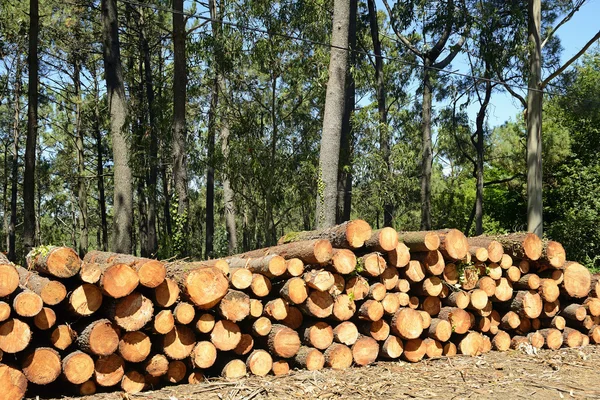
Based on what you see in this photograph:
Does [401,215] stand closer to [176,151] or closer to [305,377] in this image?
[176,151]

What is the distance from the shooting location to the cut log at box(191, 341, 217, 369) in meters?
5.16

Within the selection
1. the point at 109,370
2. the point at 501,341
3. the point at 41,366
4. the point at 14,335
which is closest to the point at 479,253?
the point at 501,341

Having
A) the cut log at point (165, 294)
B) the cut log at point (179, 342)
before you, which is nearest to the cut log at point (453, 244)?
the cut log at point (179, 342)

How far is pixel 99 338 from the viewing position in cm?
467

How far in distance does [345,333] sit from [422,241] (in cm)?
134

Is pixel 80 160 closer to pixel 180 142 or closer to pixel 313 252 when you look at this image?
pixel 180 142

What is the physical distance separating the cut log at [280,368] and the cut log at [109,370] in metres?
1.48

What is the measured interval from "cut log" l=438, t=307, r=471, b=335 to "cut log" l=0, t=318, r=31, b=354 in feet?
14.4

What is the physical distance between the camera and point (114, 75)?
12.2 meters

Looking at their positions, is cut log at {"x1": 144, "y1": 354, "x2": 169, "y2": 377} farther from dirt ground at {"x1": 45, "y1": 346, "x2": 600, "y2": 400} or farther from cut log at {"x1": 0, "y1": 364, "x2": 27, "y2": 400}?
cut log at {"x1": 0, "y1": 364, "x2": 27, "y2": 400}

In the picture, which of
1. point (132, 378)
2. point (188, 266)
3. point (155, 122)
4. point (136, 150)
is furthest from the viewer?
point (155, 122)

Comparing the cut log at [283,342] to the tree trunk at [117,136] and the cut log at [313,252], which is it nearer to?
the cut log at [313,252]

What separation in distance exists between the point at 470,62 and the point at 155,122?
1321 centimetres

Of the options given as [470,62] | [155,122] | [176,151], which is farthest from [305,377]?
[470,62]
